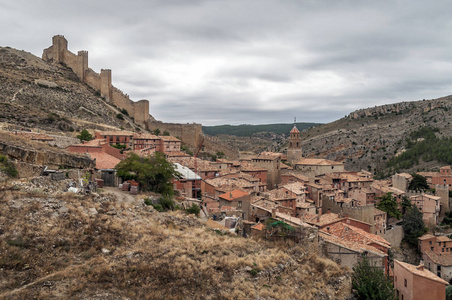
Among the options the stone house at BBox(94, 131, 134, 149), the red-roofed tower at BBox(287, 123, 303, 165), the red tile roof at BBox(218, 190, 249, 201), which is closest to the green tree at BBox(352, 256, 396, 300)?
the red tile roof at BBox(218, 190, 249, 201)

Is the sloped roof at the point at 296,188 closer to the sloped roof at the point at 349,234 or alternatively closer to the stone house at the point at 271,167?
the sloped roof at the point at 349,234

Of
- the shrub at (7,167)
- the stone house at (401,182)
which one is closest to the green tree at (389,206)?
the stone house at (401,182)

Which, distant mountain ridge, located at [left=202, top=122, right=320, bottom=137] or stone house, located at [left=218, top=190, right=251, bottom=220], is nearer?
stone house, located at [left=218, top=190, right=251, bottom=220]

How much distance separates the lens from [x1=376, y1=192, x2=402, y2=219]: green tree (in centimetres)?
3488

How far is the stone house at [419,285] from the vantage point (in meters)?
18.5

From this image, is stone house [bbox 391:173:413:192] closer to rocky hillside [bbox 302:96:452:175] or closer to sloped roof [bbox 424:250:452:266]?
sloped roof [bbox 424:250:452:266]

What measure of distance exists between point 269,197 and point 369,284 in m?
14.3

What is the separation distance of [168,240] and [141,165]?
7758mm

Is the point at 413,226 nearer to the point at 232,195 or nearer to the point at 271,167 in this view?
the point at 271,167

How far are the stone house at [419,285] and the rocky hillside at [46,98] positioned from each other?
124 ft

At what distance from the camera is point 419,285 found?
61.8 feet

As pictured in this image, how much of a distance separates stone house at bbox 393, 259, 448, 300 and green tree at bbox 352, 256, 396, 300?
217 inches

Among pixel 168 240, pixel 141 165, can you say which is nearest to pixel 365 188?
pixel 141 165

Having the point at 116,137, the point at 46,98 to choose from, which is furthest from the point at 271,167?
the point at 46,98
